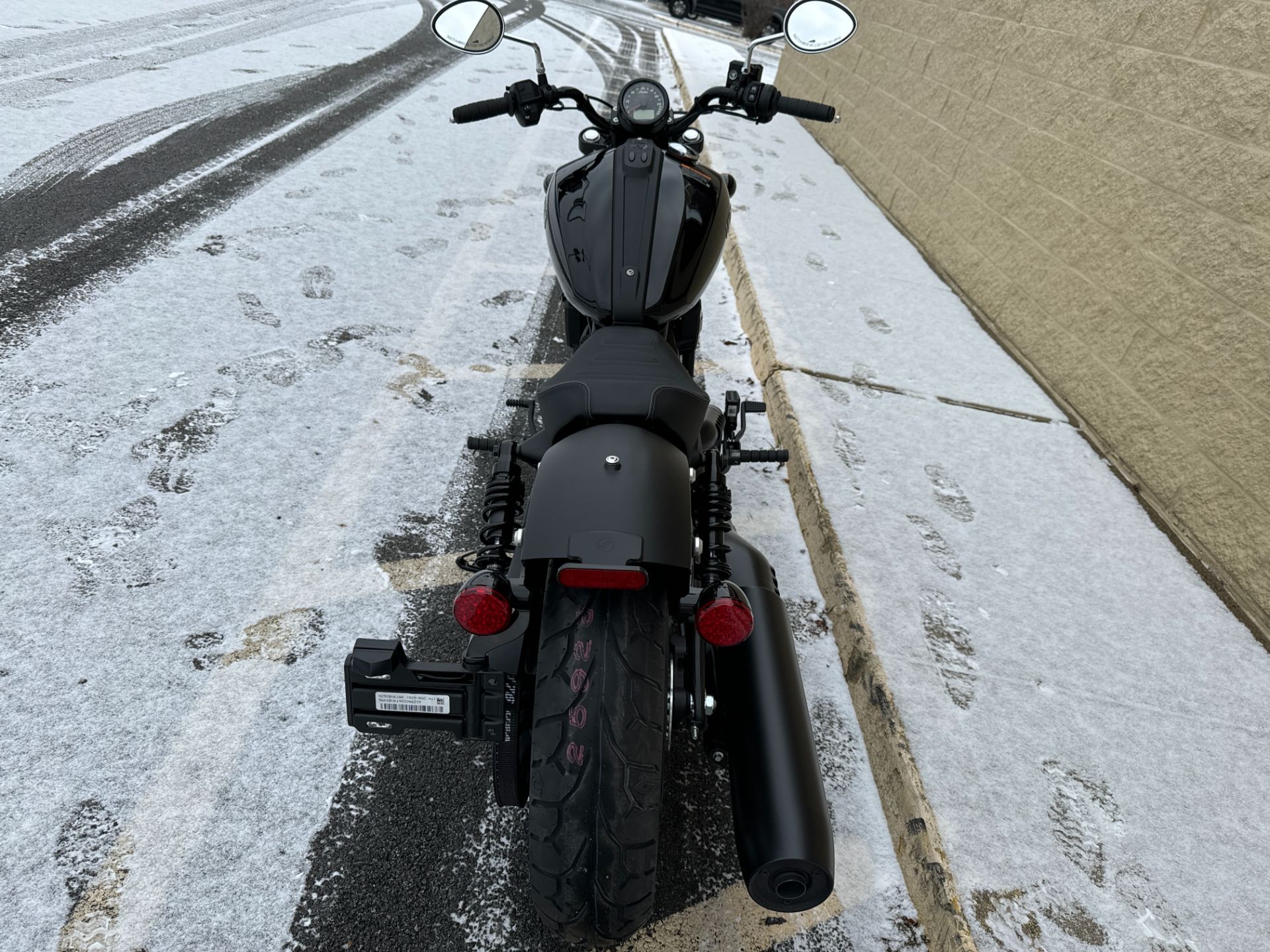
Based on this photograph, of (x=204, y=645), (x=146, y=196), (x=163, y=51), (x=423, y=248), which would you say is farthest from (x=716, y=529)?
(x=163, y=51)

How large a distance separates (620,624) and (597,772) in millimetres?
259

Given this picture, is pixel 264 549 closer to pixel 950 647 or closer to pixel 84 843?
pixel 84 843

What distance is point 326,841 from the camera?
168 centimetres

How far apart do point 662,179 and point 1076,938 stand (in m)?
2.10

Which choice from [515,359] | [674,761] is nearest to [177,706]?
[674,761]

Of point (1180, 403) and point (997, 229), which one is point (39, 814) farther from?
point (997, 229)

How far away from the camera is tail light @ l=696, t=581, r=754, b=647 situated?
4.63ft

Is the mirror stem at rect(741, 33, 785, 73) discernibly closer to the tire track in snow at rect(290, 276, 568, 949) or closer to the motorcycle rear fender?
the motorcycle rear fender

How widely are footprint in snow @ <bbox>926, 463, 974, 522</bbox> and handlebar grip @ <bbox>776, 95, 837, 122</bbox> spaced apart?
4.84 feet

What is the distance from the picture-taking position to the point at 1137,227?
11.5ft

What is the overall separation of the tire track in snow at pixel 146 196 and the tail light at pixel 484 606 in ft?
9.21

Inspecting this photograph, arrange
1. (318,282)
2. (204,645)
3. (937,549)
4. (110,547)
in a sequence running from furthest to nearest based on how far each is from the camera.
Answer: (318,282) < (937,549) < (110,547) < (204,645)

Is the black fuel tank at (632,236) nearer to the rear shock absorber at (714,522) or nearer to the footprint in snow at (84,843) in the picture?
the rear shock absorber at (714,522)

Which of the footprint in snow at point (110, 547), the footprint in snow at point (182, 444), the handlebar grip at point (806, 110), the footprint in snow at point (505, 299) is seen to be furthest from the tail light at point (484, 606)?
the footprint in snow at point (505, 299)
